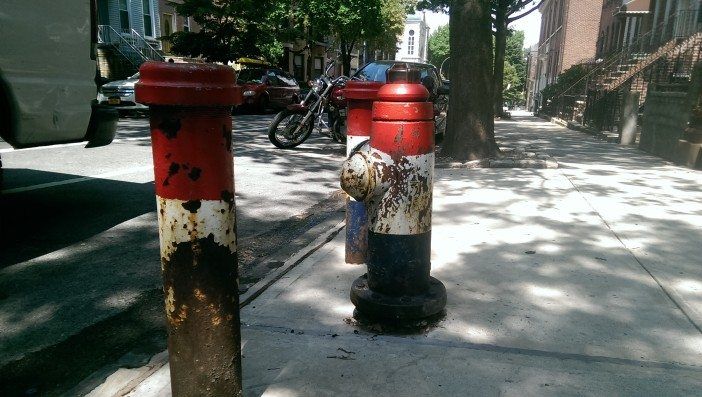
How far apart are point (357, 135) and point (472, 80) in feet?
16.2

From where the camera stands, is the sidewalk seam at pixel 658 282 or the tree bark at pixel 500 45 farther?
the tree bark at pixel 500 45

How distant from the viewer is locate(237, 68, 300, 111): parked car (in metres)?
19.7

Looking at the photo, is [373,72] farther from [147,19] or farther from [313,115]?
[147,19]

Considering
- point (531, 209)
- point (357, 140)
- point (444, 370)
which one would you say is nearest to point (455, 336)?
point (444, 370)

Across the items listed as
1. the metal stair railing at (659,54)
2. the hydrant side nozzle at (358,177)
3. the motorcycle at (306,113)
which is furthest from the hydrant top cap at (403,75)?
the metal stair railing at (659,54)

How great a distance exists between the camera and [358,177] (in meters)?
2.27

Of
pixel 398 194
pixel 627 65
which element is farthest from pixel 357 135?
pixel 627 65

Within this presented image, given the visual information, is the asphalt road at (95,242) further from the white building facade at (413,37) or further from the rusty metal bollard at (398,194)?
the white building facade at (413,37)

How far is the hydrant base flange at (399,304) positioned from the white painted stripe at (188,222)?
1.14 metres

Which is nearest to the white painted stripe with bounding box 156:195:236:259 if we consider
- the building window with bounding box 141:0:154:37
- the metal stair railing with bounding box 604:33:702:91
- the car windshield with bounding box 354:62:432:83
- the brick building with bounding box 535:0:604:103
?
the car windshield with bounding box 354:62:432:83

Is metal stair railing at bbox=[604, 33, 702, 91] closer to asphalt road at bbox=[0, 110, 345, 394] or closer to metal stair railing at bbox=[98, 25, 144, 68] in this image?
asphalt road at bbox=[0, 110, 345, 394]

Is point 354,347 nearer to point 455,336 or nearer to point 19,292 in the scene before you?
point 455,336

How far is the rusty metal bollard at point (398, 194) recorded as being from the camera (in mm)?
2291

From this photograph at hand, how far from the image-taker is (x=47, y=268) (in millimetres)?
3479
